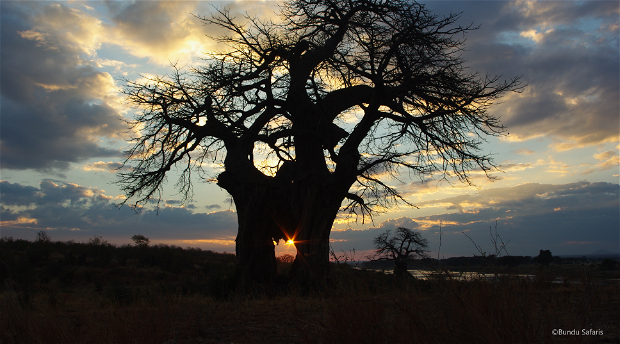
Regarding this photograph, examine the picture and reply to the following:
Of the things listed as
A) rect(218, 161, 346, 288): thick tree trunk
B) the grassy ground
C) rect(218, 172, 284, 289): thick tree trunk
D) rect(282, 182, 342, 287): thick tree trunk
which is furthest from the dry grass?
rect(218, 172, 284, 289): thick tree trunk

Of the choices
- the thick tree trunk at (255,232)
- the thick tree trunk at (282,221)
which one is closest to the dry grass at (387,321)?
the thick tree trunk at (282,221)

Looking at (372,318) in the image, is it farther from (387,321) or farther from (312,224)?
(312,224)

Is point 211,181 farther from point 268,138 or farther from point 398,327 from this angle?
point 398,327

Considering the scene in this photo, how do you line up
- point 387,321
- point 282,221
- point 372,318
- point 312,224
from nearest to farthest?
point 372,318, point 387,321, point 312,224, point 282,221

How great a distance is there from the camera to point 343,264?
13.2ft

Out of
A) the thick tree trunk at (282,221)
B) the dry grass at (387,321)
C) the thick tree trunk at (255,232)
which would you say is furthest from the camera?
the thick tree trunk at (255,232)

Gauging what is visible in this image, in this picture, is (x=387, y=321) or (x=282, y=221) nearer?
(x=387, y=321)

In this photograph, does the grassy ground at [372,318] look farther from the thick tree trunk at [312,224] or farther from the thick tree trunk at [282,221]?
the thick tree trunk at [282,221]

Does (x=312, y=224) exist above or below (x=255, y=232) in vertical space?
above

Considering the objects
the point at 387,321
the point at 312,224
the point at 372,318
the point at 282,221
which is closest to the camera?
the point at 372,318

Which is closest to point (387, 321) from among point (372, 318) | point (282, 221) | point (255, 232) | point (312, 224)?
point (372, 318)

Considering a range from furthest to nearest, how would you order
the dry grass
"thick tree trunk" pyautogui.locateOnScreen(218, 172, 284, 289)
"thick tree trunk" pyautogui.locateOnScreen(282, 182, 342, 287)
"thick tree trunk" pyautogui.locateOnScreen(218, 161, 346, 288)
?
"thick tree trunk" pyautogui.locateOnScreen(218, 172, 284, 289)
"thick tree trunk" pyautogui.locateOnScreen(218, 161, 346, 288)
"thick tree trunk" pyautogui.locateOnScreen(282, 182, 342, 287)
the dry grass

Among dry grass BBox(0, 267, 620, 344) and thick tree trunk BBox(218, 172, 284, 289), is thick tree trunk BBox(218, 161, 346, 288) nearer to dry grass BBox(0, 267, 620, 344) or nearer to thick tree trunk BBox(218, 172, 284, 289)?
thick tree trunk BBox(218, 172, 284, 289)

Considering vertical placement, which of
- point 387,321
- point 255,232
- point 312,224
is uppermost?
point 312,224
